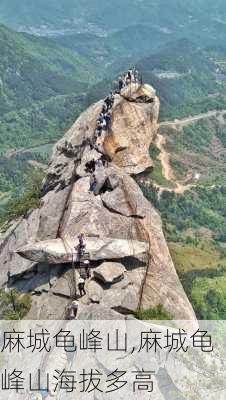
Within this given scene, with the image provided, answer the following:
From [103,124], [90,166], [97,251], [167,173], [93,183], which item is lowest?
[167,173]

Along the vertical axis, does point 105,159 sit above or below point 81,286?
below

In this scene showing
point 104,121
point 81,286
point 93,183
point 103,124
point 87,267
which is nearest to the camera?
point 81,286

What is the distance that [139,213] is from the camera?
137 feet

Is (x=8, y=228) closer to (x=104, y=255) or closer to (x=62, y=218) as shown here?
(x=62, y=218)

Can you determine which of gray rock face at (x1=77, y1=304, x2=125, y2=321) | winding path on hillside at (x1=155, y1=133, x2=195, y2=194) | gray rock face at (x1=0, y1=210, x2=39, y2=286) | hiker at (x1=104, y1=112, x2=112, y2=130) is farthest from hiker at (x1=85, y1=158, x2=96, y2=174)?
winding path on hillside at (x1=155, y1=133, x2=195, y2=194)

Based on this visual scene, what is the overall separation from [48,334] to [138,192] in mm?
15238

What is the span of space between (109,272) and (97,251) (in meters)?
1.81

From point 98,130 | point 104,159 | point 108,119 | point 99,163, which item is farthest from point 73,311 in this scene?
point 108,119

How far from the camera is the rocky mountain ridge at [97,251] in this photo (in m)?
35.6

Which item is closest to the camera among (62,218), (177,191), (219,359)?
(219,359)

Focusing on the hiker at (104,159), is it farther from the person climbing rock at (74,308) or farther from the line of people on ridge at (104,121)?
the person climbing rock at (74,308)

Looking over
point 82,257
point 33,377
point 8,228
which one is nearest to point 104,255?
point 82,257

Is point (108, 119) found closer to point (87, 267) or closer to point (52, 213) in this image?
point (52, 213)

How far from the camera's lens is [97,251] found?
121 feet
